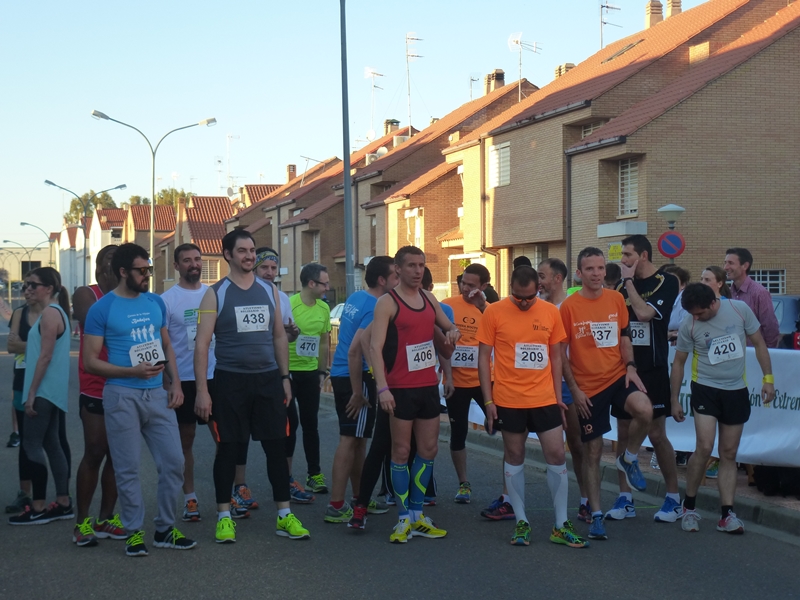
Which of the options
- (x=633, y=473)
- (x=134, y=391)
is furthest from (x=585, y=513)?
(x=134, y=391)

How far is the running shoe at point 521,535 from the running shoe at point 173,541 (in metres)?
2.17

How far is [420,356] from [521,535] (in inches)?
55.5

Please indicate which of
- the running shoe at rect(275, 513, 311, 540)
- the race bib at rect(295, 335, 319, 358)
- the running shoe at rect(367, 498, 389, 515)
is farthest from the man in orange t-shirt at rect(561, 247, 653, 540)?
the race bib at rect(295, 335, 319, 358)

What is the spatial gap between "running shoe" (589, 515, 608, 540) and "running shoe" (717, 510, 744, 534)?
0.89 meters

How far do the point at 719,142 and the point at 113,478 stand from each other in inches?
1008

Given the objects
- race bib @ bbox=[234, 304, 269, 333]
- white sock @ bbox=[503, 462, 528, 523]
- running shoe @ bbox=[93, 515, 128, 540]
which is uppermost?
race bib @ bbox=[234, 304, 269, 333]

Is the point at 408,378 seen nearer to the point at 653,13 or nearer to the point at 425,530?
the point at 425,530

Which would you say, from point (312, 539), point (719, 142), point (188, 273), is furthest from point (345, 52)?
point (312, 539)

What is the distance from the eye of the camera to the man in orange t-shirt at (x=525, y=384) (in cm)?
683

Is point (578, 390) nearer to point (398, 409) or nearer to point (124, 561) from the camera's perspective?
point (398, 409)

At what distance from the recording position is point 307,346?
8812mm

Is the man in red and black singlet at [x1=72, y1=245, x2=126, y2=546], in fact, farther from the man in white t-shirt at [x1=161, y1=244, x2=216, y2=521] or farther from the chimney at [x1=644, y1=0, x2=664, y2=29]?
the chimney at [x1=644, y1=0, x2=664, y2=29]

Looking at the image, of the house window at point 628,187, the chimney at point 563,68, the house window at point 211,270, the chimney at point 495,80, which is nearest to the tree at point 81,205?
the house window at point 211,270

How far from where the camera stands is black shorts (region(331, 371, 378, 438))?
7.63 meters
